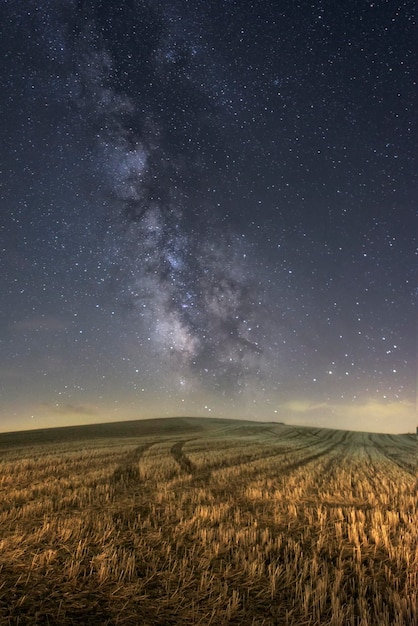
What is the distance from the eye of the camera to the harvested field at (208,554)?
481 cm

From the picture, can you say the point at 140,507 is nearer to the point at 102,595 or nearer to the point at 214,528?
the point at 214,528

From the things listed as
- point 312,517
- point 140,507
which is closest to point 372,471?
point 312,517

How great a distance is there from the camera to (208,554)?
21.5 ft

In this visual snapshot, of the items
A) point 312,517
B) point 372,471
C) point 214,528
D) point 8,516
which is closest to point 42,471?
point 8,516

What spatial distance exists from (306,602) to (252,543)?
8.06 ft

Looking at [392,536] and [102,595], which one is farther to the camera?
[392,536]

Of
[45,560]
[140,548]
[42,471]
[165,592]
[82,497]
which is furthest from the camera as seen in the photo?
[42,471]

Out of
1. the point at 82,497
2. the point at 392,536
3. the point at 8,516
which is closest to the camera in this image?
the point at 392,536

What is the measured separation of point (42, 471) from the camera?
1606cm

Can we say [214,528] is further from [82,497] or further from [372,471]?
[372,471]

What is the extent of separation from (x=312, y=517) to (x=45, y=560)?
5.96 m

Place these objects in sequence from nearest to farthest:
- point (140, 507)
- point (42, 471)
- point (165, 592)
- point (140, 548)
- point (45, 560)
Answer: point (165, 592), point (45, 560), point (140, 548), point (140, 507), point (42, 471)

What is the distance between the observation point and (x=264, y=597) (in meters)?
5.19

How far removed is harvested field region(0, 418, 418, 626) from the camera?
4809mm
